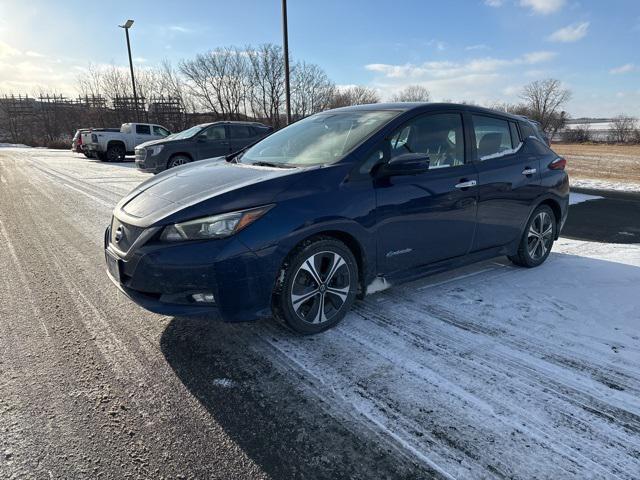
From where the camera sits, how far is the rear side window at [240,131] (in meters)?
13.6

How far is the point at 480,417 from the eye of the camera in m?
2.37

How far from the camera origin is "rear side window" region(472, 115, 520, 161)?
4215mm

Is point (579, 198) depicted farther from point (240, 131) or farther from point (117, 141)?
point (117, 141)

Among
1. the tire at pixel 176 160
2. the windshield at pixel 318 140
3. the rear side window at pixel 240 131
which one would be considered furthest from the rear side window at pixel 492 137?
the rear side window at pixel 240 131

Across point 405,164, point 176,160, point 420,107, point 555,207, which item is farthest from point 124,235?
point 176,160

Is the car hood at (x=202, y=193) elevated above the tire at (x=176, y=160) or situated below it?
above

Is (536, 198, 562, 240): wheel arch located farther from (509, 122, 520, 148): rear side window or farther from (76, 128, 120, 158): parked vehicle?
(76, 128, 120, 158): parked vehicle

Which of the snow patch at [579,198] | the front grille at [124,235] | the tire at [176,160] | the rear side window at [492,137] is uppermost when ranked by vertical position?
the rear side window at [492,137]

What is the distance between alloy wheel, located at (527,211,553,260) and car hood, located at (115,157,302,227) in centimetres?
296

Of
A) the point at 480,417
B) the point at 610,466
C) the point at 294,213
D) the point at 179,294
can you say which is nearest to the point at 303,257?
the point at 294,213

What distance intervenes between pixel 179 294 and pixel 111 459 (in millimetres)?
1017

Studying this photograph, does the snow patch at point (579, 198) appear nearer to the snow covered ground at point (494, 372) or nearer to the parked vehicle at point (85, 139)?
the snow covered ground at point (494, 372)

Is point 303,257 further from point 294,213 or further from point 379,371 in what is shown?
point 379,371

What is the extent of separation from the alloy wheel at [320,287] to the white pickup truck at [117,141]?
833 inches
